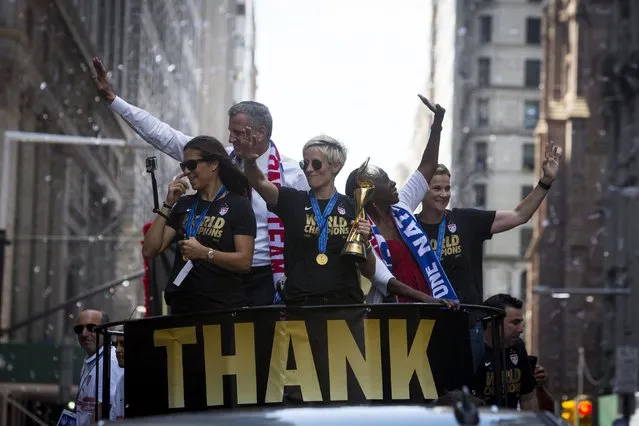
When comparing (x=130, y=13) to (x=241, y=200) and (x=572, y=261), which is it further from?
(x=241, y=200)

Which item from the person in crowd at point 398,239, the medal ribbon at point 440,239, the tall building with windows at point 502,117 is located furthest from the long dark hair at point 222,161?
the tall building with windows at point 502,117

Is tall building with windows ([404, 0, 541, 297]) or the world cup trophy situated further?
tall building with windows ([404, 0, 541, 297])

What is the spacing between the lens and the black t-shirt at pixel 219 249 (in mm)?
8461

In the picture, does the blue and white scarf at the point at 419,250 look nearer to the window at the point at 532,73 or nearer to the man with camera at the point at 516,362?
the man with camera at the point at 516,362

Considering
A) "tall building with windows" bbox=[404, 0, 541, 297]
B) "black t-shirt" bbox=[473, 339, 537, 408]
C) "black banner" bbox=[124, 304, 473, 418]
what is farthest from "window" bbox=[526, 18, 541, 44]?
"black banner" bbox=[124, 304, 473, 418]

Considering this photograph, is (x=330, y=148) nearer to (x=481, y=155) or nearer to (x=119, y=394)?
(x=119, y=394)

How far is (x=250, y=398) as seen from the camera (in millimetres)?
7699

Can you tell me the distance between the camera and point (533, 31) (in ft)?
348

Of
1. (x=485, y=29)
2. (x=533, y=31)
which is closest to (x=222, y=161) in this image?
(x=485, y=29)

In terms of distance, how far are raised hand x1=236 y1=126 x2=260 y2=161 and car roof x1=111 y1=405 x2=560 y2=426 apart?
2956 mm

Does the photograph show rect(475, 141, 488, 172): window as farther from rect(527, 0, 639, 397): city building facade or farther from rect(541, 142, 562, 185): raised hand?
rect(541, 142, 562, 185): raised hand

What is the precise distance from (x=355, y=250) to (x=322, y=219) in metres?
0.33

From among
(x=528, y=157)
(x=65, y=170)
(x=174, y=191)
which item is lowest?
(x=174, y=191)

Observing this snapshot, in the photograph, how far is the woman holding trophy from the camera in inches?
330
